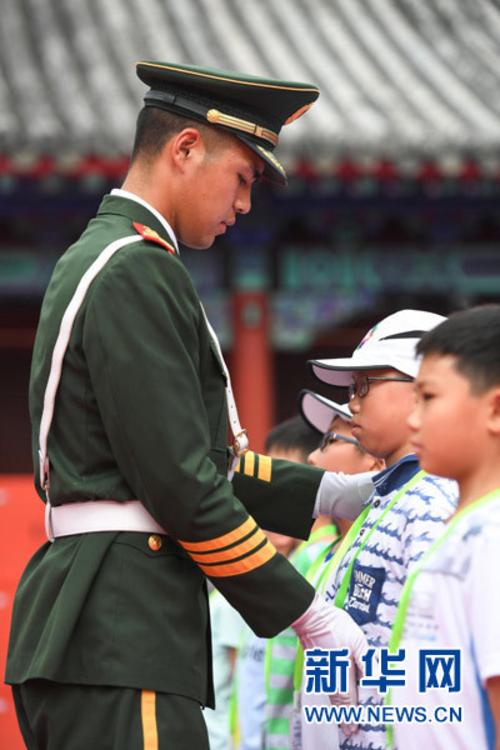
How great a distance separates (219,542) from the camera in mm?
2795

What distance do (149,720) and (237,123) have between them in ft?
4.00

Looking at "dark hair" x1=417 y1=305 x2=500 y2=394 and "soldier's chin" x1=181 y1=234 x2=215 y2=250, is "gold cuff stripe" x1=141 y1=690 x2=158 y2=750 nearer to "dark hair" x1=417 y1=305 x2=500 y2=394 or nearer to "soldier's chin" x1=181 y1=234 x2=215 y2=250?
"dark hair" x1=417 y1=305 x2=500 y2=394

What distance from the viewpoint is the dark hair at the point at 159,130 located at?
304 centimetres

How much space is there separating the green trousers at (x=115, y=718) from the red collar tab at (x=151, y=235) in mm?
871

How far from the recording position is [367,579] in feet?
10.3

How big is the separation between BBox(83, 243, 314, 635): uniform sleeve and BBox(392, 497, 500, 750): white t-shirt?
0.45m

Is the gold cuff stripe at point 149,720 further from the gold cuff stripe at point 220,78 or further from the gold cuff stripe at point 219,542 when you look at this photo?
the gold cuff stripe at point 220,78

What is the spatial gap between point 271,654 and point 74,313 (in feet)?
5.93

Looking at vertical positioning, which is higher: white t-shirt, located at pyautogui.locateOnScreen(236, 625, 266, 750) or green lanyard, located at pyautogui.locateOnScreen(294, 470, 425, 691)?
green lanyard, located at pyautogui.locateOnScreen(294, 470, 425, 691)

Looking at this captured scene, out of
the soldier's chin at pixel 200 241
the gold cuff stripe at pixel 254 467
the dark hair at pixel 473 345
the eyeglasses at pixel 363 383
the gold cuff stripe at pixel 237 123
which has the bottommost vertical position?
the gold cuff stripe at pixel 254 467

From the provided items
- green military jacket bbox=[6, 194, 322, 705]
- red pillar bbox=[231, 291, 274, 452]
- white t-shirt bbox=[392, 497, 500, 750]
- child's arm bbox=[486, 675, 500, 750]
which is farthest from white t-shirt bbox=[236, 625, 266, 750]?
red pillar bbox=[231, 291, 274, 452]

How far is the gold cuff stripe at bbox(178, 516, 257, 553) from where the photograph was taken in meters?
2.79

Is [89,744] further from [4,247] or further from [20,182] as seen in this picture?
[4,247]

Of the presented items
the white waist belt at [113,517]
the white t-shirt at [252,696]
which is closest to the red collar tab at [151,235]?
the white waist belt at [113,517]
